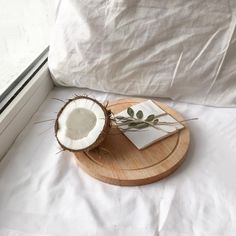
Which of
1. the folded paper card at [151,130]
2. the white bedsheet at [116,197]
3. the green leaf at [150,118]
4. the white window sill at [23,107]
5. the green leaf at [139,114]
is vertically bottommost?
the white bedsheet at [116,197]

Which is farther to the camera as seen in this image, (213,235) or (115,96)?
(115,96)

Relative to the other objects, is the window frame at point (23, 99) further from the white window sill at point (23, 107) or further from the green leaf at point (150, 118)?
the green leaf at point (150, 118)

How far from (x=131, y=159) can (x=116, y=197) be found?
8 centimetres

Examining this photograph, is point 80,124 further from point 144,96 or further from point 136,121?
point 144,96

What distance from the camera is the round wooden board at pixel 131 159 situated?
0.53 m

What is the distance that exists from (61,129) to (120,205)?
7.1 inches

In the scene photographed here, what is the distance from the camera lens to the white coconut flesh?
542mm

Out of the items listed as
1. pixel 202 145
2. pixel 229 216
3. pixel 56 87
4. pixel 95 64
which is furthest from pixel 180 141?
pixel 56 87

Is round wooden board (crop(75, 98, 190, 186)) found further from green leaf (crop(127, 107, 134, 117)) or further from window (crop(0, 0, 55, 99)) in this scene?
window (crop(0, 0, 55, 99))

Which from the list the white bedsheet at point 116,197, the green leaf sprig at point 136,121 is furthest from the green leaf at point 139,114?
the white bedsheet at point 116,197

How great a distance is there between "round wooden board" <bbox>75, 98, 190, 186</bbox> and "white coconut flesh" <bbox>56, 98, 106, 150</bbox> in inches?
1.7

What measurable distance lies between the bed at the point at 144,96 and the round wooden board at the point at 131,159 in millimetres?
20

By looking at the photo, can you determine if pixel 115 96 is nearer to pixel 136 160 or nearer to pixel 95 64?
pixel 95 64

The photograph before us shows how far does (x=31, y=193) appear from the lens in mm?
536
